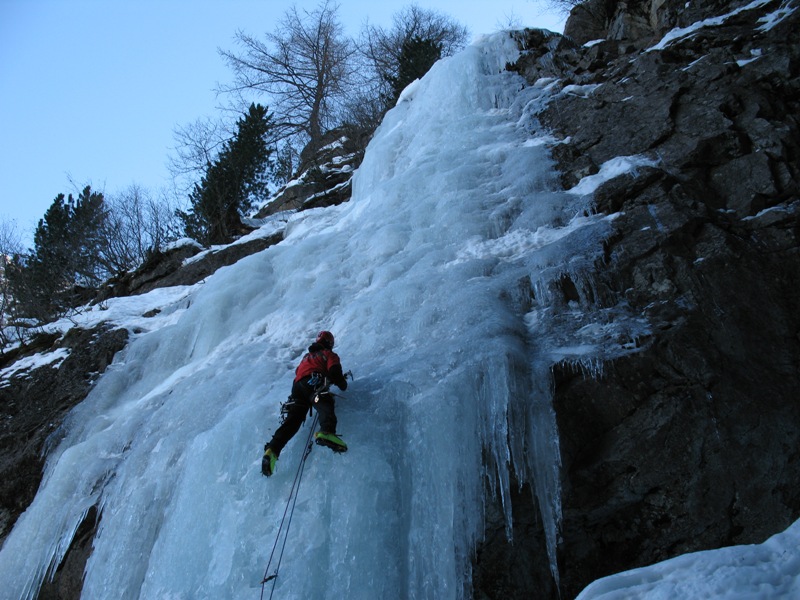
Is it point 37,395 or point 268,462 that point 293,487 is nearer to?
point 268,462

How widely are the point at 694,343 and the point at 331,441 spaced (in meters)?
2.92

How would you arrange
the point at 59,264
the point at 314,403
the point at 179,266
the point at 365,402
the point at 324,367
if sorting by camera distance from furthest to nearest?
1. the point at 59,264
2. the point at 179,266
3. the point at 324,367
4. the point at 365,402
5. the point at 314,403

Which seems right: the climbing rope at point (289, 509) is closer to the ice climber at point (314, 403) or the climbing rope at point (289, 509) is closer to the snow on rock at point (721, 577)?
the ice climber at point (314, 403)

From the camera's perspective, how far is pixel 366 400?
4.56 meters

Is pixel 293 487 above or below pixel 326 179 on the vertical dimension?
below

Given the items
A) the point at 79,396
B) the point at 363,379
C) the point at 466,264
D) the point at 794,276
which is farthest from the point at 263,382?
the point at 794,276

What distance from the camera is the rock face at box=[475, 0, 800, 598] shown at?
3.93m

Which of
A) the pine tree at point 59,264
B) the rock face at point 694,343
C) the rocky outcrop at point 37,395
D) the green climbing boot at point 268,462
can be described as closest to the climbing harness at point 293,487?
the green climbing boot at point 268,462

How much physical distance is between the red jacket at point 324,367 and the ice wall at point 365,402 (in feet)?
0.70

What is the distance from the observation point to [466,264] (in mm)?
5809

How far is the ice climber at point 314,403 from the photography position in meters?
4.06

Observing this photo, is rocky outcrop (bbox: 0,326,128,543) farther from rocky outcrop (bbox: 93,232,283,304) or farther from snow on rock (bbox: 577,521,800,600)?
snow on rock (bbox: 577,521,800,600)

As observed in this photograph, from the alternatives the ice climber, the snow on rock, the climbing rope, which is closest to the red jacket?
the ice climber

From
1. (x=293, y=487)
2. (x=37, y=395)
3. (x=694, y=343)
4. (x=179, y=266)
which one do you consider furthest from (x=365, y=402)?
(x=179, y=266)
